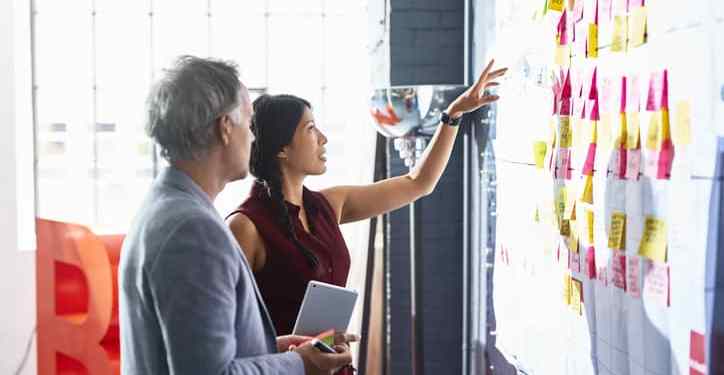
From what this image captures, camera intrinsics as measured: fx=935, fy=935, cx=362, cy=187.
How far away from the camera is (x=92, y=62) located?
5242mm

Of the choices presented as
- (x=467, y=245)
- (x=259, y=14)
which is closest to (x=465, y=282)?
(x=467, y=245)

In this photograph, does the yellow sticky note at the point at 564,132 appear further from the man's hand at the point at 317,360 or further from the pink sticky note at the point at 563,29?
the man's hand at the point at 317,360

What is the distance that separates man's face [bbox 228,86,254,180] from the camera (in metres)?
1.61

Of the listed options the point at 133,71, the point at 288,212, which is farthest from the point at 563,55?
the point at 133,71

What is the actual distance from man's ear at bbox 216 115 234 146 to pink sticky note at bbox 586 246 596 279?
81cm

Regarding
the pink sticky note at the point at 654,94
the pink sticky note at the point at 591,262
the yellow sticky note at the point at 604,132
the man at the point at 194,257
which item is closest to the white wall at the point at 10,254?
the man at the point at 194,257

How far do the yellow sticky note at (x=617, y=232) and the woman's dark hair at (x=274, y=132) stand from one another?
81 centimetres

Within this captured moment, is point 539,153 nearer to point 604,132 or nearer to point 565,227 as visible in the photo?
point 565,227

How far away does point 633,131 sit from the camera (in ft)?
5.45

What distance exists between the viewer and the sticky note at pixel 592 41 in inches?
73.9

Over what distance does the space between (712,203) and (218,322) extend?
756 millimetres

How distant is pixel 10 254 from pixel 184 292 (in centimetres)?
393

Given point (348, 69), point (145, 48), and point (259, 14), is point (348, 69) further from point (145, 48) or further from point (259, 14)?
point (145, 48)

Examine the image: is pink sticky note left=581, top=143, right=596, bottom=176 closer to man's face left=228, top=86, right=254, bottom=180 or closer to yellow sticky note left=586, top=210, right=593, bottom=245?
yellow sticky note left=586, top=210, right=593, bottom=245
